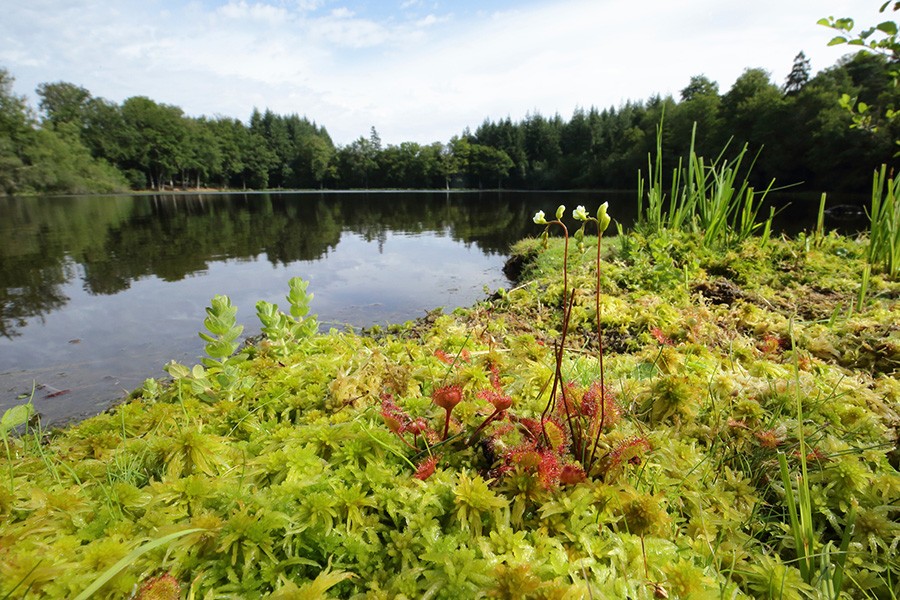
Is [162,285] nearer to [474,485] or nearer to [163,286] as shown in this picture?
[163,286]

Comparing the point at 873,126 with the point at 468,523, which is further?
the point at 873,126

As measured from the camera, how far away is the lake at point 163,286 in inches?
173

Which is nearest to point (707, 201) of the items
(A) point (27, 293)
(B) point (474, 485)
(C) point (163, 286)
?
(B) point (474, 485)

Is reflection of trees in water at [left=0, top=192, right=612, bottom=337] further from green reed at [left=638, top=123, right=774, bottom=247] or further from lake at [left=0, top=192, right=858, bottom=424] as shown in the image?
green reed at [left=638, top=123, right=774, bottom=247]

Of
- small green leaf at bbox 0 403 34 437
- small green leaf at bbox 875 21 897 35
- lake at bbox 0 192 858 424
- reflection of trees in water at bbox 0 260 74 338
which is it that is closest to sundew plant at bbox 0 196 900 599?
small green leaf at bbox 0 403 34 437

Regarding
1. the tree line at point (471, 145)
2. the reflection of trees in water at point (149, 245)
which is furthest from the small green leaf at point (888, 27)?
the reflection of trees in water at point (149, 245)

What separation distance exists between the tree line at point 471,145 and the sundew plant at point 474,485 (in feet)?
7.47

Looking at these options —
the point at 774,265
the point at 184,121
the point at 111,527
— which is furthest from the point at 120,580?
the point at 184,121

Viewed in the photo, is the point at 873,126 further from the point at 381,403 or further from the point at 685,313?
the point at 381,403

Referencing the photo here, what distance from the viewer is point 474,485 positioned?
1047 mm

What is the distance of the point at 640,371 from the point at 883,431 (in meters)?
0.87

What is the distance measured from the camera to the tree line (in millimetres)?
33469

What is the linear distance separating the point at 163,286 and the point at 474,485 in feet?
29.9

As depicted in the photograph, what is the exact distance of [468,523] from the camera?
103 cm
